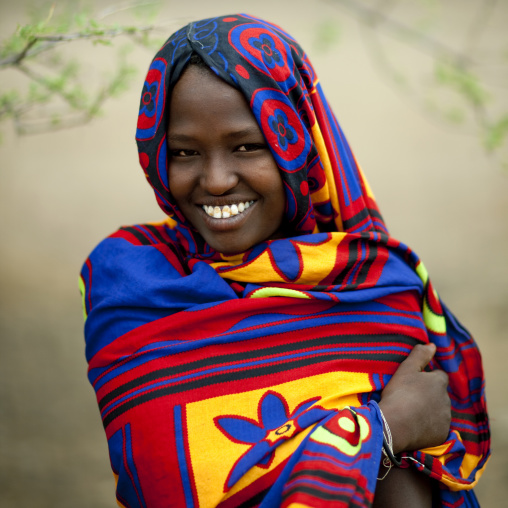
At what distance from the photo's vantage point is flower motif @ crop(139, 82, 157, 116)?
62.9 inches

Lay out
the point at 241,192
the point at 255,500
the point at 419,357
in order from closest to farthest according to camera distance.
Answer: the point at 255,500 < the point at 241,192 < the point at 419,357

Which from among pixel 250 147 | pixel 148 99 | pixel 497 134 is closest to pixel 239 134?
pixel 250 147

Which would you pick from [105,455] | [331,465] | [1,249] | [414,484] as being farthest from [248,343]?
[1,249]

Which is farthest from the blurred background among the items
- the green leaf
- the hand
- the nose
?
the hand

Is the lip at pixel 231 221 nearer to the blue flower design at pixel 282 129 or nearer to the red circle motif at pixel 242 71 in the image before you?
the blue flower design at pixel 282 129

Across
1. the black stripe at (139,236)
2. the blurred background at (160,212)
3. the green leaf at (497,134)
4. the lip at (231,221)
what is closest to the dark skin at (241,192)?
the lip at (231,221)

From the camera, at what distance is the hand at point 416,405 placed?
154 centimetres

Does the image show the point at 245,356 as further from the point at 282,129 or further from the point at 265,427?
the point at 282,129

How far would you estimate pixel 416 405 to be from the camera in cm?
159

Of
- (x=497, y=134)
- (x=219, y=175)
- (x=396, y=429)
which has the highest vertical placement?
(x=497, y=134)

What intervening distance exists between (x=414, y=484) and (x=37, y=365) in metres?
2.81

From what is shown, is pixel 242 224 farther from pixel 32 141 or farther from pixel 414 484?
pixel 32 141

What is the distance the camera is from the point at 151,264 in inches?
67.8

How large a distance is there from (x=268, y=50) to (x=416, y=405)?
37.9 inches
